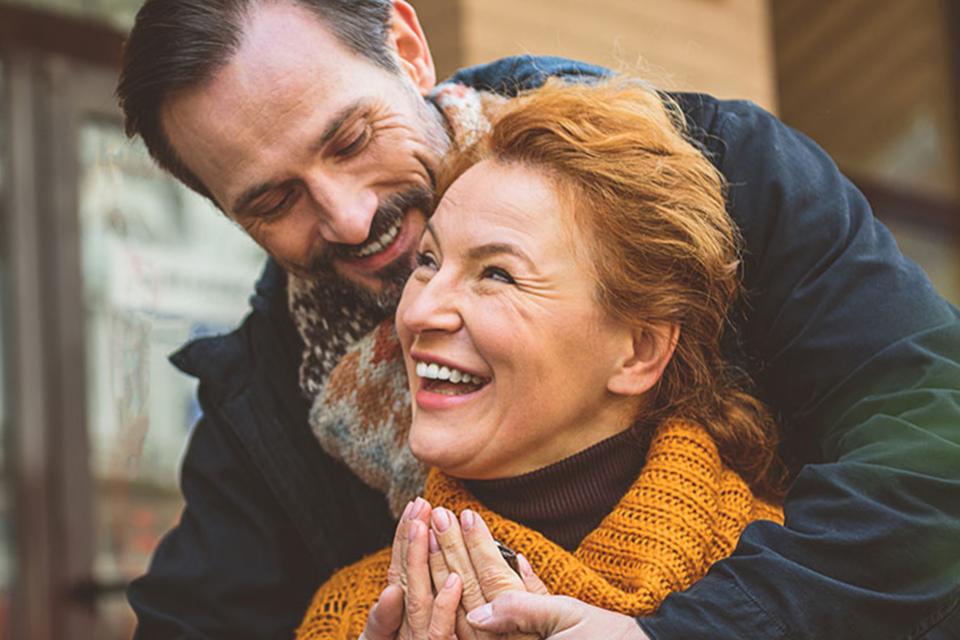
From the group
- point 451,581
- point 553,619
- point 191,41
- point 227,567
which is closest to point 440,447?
point 451,581

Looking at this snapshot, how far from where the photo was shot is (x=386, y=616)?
6.49 ft

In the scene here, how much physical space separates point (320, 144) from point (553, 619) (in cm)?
89

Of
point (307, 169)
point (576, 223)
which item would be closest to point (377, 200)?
point (307, 169)

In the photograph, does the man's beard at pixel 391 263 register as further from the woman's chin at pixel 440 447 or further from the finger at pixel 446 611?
the finger at pixel 446 611

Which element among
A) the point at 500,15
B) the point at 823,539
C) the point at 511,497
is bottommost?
the point at 500,15

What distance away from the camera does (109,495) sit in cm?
498

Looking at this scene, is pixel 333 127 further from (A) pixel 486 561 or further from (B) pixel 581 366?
(A) pixel 486 561

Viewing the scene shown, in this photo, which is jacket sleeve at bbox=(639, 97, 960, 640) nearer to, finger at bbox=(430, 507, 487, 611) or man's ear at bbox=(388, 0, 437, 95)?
finger at bbox=(430, 507, 487, 611)

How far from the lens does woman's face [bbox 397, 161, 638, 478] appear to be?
80.4 inches

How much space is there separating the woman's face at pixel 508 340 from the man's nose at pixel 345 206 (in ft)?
0.81

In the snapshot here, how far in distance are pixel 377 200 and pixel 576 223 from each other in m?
0.42

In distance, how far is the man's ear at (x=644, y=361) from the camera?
212 cm

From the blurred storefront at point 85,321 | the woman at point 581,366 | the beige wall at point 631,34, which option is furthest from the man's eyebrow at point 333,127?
the blurred storefront at point 85,321

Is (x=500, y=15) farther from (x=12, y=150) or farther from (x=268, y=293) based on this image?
(x=268, y=293)
